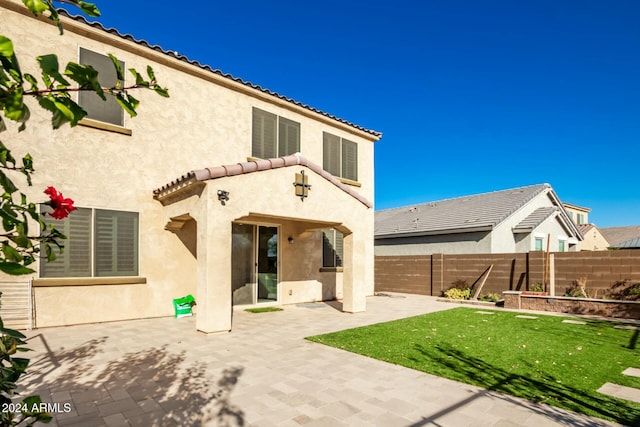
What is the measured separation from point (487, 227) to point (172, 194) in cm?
1635

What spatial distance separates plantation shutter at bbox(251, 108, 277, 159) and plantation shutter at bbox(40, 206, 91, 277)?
215 inches

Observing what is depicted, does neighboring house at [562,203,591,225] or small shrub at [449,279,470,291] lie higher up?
neighboring house at [562,203,591,225]

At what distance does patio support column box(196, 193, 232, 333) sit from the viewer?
8133 millimetres

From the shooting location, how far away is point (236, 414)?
425cm

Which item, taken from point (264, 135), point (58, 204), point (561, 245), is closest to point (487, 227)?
point (561, 245)

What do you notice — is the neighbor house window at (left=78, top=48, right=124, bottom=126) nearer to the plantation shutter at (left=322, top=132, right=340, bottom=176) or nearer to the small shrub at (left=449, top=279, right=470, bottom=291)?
the plantation shutter at (left=322, top=132, right=340, bottom=176)

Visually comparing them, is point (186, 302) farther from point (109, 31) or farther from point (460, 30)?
point (460, 30)

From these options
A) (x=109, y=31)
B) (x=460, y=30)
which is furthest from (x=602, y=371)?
(x=460, y=30)

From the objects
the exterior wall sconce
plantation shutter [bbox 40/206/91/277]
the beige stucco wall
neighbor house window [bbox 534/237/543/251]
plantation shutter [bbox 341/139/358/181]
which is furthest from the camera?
the beige stucco wall

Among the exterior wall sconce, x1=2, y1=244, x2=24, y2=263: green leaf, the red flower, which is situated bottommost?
x1=2, y1=244, x2=24, y2=263: green leaf

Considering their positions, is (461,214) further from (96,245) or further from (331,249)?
(96,245)

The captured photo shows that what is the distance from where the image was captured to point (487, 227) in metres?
19.6

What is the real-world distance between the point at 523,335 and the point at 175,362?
25.0ft

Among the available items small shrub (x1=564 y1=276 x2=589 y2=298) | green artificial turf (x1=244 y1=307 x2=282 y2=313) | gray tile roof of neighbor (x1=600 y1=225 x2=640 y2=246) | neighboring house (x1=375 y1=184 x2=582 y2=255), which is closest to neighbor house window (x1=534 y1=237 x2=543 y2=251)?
neighboring house (x1=375 y1=184 x2=582 y2=255)
